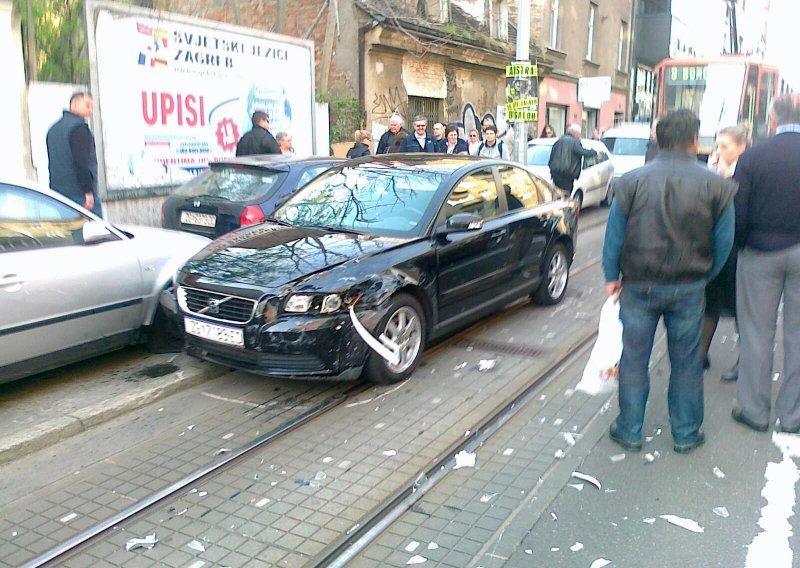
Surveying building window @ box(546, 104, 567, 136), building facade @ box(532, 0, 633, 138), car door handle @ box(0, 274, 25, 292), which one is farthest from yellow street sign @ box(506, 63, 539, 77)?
building window @ box(546, 104, 567, 136)

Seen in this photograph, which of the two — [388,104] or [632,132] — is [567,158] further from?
[632,132]

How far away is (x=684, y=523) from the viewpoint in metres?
3.56

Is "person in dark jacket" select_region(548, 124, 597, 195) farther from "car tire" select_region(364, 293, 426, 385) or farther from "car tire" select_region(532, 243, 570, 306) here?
"car tire" select_region(364, 293, 426, 385)

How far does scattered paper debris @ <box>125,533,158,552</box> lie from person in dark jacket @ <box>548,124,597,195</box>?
977cm

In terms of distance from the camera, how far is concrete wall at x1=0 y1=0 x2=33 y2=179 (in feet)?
29.0

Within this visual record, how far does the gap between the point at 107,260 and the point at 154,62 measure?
6050mm

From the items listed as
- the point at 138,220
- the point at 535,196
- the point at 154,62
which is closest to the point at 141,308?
the point at 535,196

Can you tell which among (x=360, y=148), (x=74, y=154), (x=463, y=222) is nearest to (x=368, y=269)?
(x=463, y=222)

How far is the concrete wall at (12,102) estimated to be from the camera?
8836mm

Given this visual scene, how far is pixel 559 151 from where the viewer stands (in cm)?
1199

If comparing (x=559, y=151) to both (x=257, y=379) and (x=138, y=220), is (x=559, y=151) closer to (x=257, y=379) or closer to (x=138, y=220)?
(x=138, y=220)

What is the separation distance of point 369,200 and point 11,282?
2763 mm

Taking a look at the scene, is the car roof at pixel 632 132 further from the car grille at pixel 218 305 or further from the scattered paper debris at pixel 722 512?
the scattered paper debris at pixel 722 512

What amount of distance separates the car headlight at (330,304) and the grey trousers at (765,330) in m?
2.57
